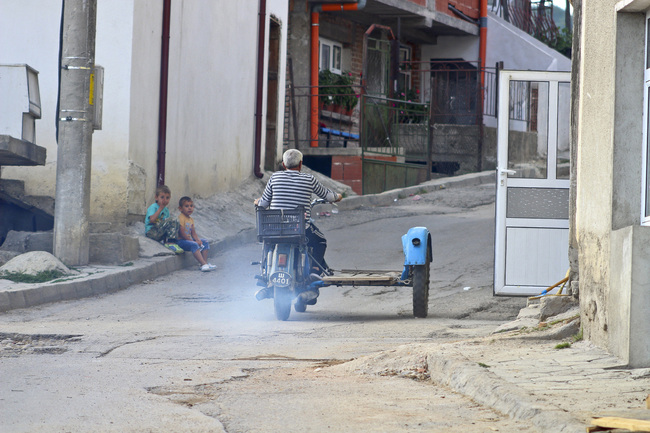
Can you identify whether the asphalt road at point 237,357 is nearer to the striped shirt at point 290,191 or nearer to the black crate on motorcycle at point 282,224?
the black crate on motorcycle at point 282,224

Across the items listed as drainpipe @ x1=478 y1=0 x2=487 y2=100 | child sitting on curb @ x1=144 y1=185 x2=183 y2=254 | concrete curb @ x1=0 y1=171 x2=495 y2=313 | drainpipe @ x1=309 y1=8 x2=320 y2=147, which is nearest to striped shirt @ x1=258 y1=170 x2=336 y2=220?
concrete curb @ x1=0 y1=171 x2=495 y2=313

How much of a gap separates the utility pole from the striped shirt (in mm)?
3318

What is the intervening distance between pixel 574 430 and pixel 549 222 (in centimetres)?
556

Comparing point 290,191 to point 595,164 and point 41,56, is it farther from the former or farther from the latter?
point 41,56

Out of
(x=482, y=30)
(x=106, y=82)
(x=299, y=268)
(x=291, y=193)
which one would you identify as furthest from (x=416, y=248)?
(x=482, y=30)

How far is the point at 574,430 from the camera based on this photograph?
3.91 m

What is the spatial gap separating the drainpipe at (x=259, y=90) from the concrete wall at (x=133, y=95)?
2.03 metres

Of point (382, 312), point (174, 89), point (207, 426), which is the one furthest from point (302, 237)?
point (174, 89)

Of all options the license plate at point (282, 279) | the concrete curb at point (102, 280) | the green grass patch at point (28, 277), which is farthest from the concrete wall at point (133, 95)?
the license plate at point (282, 279)

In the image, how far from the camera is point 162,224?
1298 cm

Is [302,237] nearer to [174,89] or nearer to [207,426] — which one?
[207,426]

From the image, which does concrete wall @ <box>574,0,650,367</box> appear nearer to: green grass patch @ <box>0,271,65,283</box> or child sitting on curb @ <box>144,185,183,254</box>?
green grass patch @ <box>0,271,65,283</box>

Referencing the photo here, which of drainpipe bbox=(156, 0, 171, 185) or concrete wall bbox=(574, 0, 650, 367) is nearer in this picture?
concrete wall bbox=(574, 0, 650, 367)

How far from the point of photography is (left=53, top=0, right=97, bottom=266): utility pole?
11.2 metres
